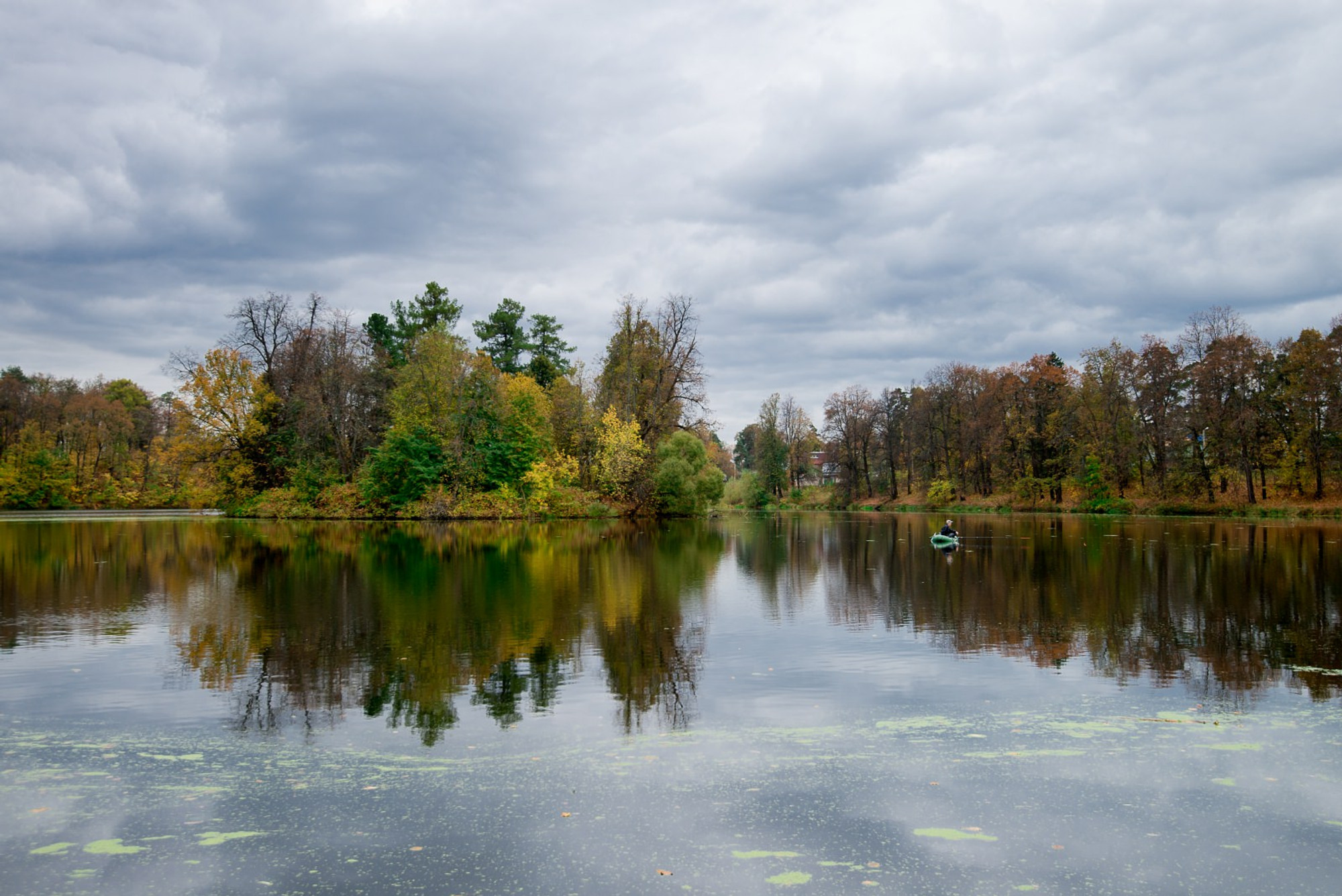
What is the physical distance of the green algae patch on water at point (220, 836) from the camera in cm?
588

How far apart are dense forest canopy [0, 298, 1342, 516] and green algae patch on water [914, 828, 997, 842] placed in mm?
50967

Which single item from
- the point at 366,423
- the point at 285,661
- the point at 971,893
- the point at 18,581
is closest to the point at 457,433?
the point at 366,423

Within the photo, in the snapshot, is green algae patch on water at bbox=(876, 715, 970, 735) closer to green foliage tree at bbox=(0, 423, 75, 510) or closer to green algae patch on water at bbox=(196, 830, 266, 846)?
green algae patch on water at bbox=(196, 830, 266, 846)

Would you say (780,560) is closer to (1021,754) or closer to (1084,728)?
(1084,728)

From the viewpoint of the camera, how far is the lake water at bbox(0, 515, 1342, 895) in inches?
218

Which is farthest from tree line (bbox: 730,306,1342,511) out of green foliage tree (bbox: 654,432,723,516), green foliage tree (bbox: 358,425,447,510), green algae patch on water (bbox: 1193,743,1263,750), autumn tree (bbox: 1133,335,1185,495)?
green algae patch on water (bbox: 1193,743,1263,750)

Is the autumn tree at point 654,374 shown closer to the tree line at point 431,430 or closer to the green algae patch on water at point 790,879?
the tree line at point 431,430

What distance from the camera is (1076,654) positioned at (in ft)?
41.2

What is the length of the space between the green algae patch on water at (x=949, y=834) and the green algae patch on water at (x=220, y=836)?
15.8 ft

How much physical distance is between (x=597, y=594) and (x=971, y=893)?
14.2 meters

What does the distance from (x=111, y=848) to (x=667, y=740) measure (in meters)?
4.62

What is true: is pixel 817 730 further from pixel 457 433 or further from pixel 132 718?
pixel 457 433

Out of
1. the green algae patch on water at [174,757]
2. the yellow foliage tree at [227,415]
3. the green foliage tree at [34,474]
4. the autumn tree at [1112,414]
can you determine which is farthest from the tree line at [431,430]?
the green algae patch on water at [174,757]

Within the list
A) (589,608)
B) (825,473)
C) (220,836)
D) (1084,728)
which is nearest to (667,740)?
(220,836)
